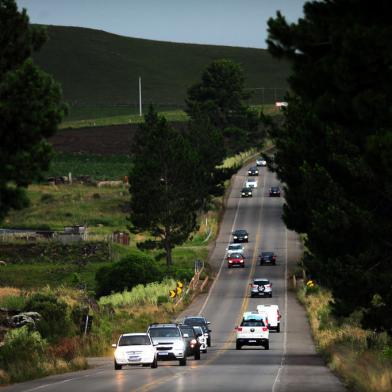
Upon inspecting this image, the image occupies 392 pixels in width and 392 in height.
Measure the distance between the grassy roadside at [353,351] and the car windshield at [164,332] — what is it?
6.47 m

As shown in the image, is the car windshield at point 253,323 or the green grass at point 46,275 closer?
the car windshield at point 253,323

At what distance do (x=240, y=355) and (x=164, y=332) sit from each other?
9.69 meters

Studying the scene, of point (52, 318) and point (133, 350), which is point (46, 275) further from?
point (133, 350)

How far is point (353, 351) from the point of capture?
50562mm

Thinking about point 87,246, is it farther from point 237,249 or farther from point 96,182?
point 96,182

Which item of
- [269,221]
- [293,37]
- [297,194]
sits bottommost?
[269,221]

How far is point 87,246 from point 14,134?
275ft

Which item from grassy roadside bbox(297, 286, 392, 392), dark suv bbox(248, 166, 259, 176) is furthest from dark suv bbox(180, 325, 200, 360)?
dark suv bbox(248, 166, 259, 176)

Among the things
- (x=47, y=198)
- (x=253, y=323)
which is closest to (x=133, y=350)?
(x=253, y=323)

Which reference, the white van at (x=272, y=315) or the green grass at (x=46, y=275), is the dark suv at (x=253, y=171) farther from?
the white van at (x=272, y=315)

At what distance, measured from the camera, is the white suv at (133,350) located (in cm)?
4972

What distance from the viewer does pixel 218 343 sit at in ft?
248

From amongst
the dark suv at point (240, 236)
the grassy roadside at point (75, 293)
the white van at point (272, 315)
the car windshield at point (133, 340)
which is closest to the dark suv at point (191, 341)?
the grassy roadside at point (75, 293)

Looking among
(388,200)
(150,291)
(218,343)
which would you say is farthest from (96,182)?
(388,200)
